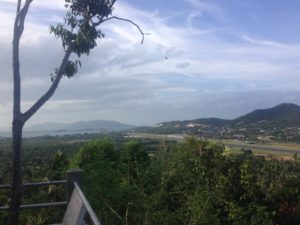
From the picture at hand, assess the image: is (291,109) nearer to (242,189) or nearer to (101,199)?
(242,189)

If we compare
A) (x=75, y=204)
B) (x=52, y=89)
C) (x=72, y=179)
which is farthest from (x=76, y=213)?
(x=52, y=89)

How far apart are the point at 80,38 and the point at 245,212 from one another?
9.37 meters

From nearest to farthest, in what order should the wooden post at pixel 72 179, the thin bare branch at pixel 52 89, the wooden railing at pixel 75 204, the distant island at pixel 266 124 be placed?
the wooden railing at pixel 75 204, the thin bare branch at pixel 52 89, the wooden post at pixel 72 179, the distant island at pixel 266 124

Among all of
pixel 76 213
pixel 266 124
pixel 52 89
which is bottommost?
pixel 76 213

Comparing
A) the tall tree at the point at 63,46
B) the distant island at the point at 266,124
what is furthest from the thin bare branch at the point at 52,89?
the distant island at the point at 266,124

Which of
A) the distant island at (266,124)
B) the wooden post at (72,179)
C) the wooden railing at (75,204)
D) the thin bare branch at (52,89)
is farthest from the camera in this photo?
the distant island at (266,124)

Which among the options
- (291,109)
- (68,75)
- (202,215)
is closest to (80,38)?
(68,75)

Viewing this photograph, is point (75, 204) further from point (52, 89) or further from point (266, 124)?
point (266, 124)

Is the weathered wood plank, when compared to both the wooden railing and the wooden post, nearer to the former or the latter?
the wooden railing

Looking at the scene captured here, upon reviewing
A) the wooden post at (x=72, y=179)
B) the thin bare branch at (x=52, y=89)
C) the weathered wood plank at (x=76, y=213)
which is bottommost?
the weathered wood plank at (x=76, y=213)

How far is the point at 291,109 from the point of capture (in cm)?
10469

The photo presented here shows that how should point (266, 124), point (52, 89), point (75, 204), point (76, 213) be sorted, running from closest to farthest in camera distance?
1. point (76, 213)
2. point (75, 204)
3. point (52, 89)
4. point (266, 124)

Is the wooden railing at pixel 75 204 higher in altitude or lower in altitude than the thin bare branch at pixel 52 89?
lower

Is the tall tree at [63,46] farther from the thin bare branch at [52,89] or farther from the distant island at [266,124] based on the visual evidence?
the distant island at [266,124]
